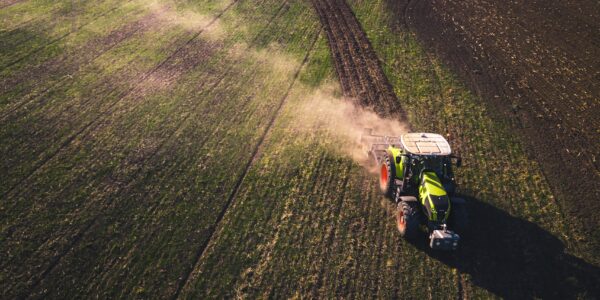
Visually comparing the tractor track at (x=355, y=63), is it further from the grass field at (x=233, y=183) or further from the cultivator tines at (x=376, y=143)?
the cultivator tines at (x=376, y=143)

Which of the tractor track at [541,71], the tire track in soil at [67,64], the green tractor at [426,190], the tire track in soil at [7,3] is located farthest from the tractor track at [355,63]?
the tire track in soil at [7,3]

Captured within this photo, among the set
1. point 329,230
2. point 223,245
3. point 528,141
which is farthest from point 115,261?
point 528,141

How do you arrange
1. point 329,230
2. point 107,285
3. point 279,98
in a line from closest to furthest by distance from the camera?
1. point 107,285
2. point 329,230
3. point 279,98

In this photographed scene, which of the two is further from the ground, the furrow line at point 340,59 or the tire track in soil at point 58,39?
the furrow line at point 340,59

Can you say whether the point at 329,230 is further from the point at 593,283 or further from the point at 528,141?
the point at 528,141

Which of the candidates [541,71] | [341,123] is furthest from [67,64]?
[541,71]

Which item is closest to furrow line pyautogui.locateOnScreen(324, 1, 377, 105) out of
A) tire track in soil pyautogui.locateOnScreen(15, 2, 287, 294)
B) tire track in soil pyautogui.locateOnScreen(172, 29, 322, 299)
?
tire track in soil pyautogui.locateOnScreen(172, 29, 322, 299)
